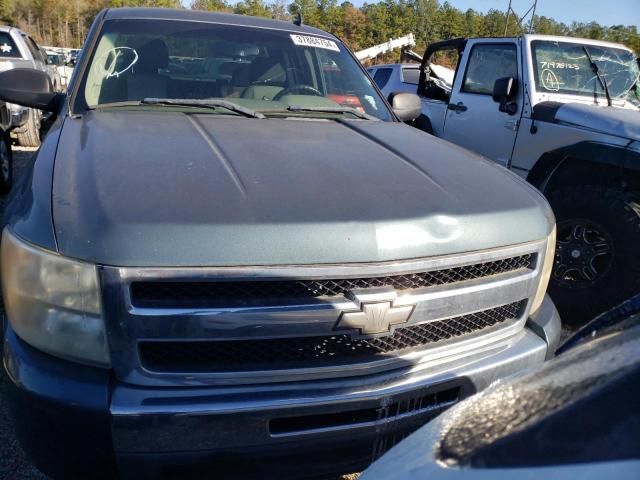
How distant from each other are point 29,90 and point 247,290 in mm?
2107

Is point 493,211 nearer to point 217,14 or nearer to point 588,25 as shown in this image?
point 217,14

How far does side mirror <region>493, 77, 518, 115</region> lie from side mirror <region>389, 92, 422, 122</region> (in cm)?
169

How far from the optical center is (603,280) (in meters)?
3.78

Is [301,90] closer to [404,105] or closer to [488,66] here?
[404,105]

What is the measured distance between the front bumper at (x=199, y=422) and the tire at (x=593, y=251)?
2.52 m

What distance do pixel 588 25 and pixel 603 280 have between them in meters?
29.4

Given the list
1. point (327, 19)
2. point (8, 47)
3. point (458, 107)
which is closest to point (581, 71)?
point (458, 107)

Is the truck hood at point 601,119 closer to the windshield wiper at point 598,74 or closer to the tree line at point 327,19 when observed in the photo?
the windshield wiper at point 598,74

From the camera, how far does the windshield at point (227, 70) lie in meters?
2.80

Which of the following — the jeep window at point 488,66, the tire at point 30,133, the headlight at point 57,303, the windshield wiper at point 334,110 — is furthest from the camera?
the tire at point 30,133

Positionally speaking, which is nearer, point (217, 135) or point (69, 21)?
point (217, 135)

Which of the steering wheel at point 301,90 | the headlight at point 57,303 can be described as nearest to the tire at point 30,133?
the steering wheel at point 301,90

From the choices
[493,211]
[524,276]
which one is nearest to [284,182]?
[493,211]

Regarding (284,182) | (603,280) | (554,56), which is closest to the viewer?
(284,182)
